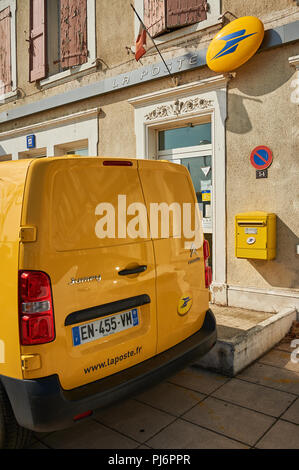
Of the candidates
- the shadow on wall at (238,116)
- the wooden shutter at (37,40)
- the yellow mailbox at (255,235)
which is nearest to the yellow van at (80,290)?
the yellow mailbox at (255,235)

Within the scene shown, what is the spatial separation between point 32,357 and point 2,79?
957 cm

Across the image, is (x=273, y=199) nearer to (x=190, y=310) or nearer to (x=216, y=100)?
(x=216, y=100)

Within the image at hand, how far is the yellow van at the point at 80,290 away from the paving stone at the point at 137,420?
45 cm

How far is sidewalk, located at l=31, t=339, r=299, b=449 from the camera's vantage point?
2619 mm

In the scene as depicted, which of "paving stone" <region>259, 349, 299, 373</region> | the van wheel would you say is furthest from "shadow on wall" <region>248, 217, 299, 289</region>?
the van wheel

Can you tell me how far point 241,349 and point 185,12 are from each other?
5287 millimetres

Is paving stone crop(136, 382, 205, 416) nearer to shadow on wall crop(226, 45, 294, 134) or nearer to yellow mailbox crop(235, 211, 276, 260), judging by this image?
yellow mailbox crop(235, 211, 276, 260)

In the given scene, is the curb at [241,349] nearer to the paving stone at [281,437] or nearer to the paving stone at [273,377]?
the paving stone at [273,377]

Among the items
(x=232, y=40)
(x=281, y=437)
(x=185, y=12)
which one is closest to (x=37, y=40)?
(x=185, y=12)

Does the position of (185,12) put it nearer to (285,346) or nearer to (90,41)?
(90,41)

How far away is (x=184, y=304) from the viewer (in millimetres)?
2982

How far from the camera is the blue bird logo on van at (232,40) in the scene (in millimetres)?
5055

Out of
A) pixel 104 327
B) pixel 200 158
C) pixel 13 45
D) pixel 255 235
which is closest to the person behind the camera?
pixel 104 327

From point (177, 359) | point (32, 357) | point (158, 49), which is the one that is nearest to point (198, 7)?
point (158, 49)
